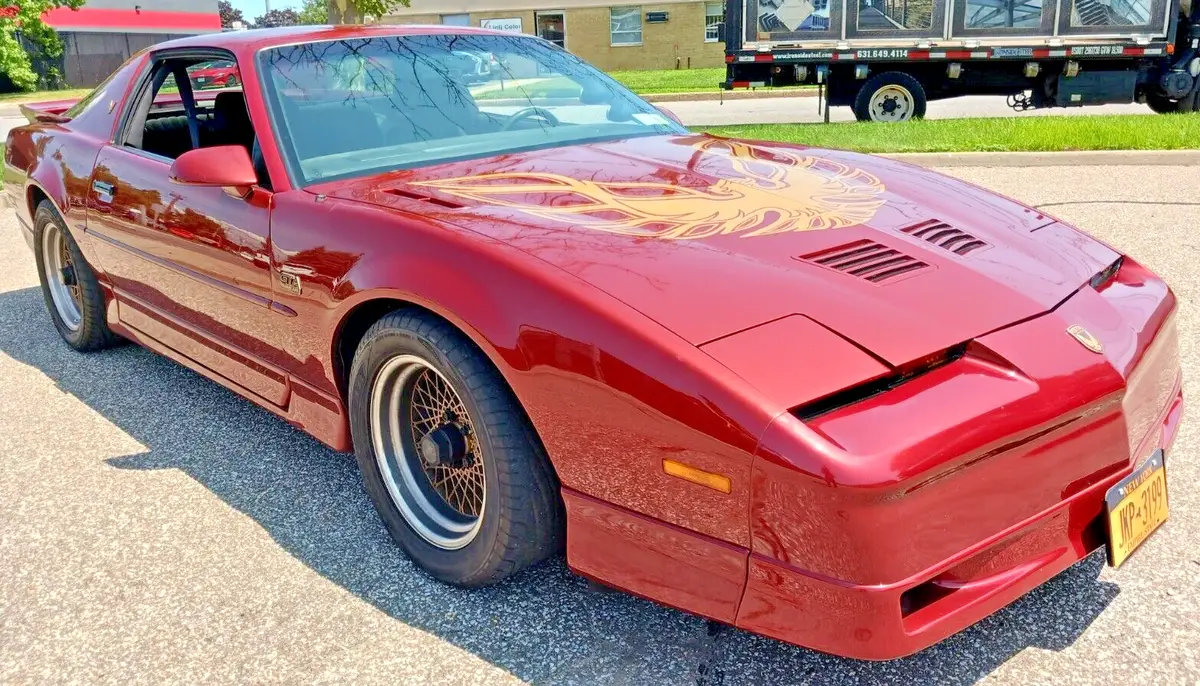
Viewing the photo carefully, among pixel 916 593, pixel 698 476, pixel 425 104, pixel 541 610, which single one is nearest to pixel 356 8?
pixel 425 104

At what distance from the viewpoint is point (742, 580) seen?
182 cm

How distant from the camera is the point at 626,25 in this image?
32844mm

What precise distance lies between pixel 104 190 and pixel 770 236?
8.91ft

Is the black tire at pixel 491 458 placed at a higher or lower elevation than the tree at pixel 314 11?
lower

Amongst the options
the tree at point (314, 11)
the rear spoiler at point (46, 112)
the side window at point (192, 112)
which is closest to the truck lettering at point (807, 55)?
the rear spoiler at point (46, 112)

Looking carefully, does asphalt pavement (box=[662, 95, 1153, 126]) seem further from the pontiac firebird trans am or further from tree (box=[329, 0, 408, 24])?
the pontiac firebird trans am

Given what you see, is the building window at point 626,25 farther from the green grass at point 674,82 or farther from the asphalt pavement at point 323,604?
the asphalt pavement at point 323,604

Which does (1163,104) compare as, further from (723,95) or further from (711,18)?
(711,18)

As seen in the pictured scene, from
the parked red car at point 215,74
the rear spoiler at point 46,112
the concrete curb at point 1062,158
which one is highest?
the parked red car at point 215,74

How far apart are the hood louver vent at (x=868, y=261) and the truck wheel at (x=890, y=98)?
37.0 ft

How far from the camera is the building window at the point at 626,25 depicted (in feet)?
107

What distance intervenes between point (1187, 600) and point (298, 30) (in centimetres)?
322

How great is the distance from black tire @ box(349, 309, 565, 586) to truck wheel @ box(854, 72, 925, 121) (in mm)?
11603

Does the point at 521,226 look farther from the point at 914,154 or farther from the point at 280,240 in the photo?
the point at 914,154
